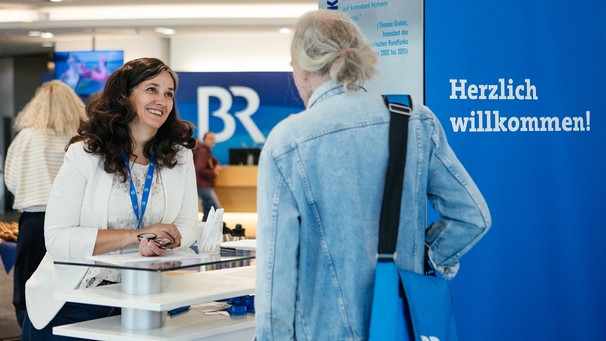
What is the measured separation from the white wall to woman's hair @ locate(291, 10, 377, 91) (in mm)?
12647

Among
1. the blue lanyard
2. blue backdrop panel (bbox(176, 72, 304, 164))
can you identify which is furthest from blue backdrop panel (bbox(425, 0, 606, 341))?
blue backdrop panel (bbox(176, 72, 304, 164))

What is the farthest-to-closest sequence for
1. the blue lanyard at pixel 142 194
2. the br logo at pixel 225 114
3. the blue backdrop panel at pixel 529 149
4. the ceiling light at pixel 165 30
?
the br logo at pixel 225 114 → the ceiling light at pixel 165 30 → the blue backdrop panel at pixel 529 149 → the blue lanyard at pixel 142 194

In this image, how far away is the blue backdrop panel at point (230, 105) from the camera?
14.5 m

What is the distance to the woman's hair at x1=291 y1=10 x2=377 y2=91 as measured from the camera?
2123 millimetres

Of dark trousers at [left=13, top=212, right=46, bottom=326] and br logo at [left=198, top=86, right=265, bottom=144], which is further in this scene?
br logo at [left=198, top=86, right=265, bottom=144]

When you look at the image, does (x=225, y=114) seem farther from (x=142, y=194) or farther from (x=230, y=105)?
(x=142, y=194)

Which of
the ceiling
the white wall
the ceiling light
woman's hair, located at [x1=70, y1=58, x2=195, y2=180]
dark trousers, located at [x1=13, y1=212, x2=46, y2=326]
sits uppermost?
the ceiling

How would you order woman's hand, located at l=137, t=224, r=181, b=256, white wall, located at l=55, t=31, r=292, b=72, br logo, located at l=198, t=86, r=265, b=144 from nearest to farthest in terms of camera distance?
woman's hand, located at l=137, t=224, r=181, b=256 < br logo, located at l=198, t=86, r=265, b=144 < white wall, located at l=55, t=31, r=292, b=72

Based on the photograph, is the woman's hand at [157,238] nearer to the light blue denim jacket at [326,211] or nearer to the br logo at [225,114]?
the light blue denim jacket at [326,211]

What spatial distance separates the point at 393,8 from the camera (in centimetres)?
357

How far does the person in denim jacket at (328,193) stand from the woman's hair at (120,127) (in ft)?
3.46

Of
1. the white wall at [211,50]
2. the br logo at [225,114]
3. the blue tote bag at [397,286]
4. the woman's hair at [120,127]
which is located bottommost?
the blue tote bag at [397,286]

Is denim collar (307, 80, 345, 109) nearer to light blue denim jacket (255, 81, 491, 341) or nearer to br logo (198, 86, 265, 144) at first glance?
light blue denim jacket (255, 81, 491, 341)

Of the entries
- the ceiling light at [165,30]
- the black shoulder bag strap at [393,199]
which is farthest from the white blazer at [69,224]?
the ceiling light at [165,30]
